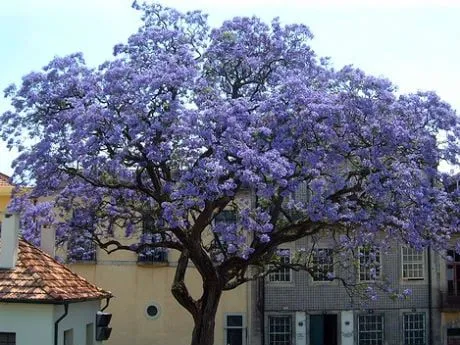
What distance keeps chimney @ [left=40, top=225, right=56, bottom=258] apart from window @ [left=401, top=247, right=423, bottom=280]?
52.7 ft

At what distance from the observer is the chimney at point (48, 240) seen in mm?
20375

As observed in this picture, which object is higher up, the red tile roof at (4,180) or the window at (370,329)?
the red tile roof at (4,180)

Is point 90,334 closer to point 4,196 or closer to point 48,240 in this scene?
point 48,240

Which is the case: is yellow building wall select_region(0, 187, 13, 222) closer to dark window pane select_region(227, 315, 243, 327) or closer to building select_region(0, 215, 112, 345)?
dark window pane select_region(227, 315, 243, 327)

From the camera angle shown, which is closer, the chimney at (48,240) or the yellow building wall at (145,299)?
the chimney at (48,240)

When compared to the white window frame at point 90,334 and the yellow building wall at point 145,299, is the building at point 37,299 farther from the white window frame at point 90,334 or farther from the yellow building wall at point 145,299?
the yellow building wall at point 145,299

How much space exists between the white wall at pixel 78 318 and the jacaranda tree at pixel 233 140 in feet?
5.96

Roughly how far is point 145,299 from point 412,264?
1124 centimetres

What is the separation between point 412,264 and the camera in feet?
102

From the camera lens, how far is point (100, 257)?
29.5m

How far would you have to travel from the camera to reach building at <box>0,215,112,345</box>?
631 inches

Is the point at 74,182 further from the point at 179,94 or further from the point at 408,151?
the point at 408,151

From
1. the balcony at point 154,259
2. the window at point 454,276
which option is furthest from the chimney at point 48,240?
the window at point 454,276

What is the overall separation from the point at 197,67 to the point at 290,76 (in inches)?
89.3
